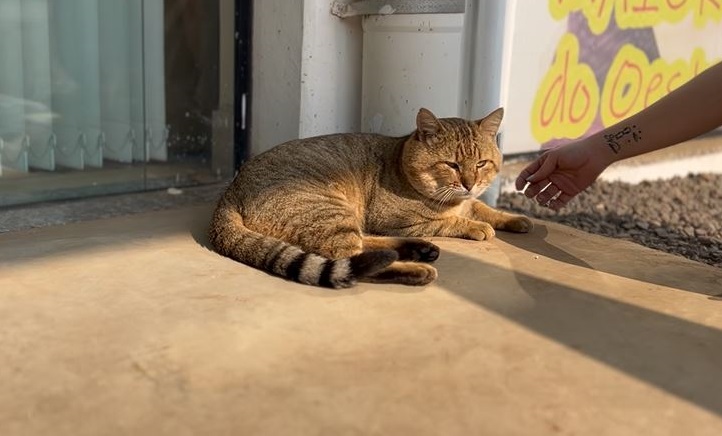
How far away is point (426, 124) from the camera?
3.05 meters

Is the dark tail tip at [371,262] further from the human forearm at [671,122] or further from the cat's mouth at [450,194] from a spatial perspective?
the human forearm at [671,122]

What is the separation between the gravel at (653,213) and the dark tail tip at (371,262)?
151 centimetres

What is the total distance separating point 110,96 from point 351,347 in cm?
253

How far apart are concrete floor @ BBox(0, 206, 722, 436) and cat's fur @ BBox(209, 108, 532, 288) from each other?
0.34ft

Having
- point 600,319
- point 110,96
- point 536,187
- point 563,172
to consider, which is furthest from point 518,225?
point 110,96

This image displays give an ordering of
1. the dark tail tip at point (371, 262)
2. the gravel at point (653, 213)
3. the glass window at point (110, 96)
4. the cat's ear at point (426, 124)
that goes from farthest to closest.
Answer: the glass window at point (110, 96), the gravel at point (653, 213), the cat's ear at point (426, 124), the dark tail tip at point (371, 262)

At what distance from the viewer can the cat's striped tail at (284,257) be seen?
2395 mm

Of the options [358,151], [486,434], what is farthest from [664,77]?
[486,434]

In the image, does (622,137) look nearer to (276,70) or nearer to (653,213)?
(653,213)

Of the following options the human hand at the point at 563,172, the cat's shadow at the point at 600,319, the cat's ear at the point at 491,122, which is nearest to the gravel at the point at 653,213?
the cat's shadow at the point at 600,319

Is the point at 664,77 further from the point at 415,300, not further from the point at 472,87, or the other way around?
the point at 415,300

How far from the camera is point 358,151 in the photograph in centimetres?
327

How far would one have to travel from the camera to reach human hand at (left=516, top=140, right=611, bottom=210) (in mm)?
2797

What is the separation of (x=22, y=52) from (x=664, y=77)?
385cm
